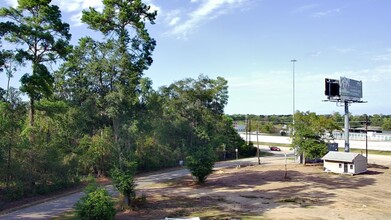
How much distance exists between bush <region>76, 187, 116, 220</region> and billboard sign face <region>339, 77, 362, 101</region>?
135 ft

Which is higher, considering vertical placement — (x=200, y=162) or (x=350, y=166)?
(x=200, y=162)

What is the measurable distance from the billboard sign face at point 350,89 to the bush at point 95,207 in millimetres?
41038

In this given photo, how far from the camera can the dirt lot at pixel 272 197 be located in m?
24.1

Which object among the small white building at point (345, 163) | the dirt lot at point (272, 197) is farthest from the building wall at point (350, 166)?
the dirt lot at point (272, 197)

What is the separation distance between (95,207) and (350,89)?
145 feet

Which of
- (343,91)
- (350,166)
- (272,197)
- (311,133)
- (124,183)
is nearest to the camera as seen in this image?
(124,183)

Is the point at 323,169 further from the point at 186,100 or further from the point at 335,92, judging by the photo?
the point at 186,100

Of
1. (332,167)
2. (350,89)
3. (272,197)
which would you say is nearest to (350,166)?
(332,167)

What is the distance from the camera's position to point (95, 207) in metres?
19.0

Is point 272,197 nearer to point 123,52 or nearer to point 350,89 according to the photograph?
point 123,52

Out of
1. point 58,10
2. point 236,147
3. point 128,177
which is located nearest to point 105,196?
point 128,177

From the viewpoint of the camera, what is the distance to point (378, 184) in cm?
3691

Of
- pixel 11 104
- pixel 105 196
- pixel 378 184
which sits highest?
pixel 11 104

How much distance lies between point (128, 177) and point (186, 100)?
22.0 m
